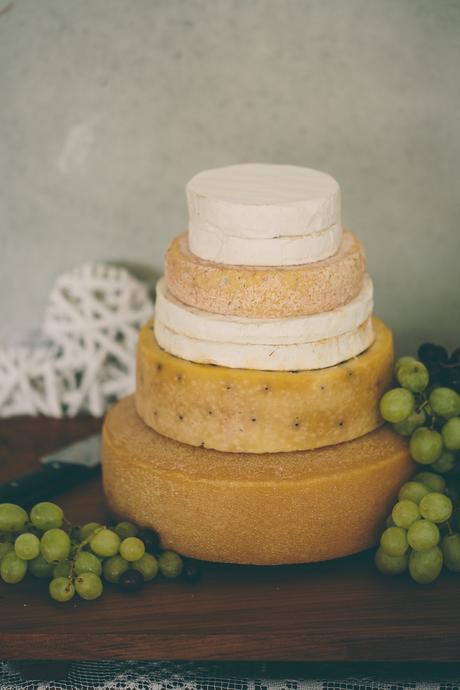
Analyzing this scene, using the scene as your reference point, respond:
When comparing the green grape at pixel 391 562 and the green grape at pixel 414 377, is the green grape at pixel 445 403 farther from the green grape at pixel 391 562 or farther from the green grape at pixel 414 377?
the green grape at pixel 391 562

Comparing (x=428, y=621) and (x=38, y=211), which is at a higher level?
(x=38, y=211)

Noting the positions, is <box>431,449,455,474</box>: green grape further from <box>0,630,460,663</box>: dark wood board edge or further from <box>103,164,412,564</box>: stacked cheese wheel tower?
<box>0,630,460,663</box>: dark wood board edge

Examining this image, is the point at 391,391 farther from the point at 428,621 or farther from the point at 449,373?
the point at 428,621

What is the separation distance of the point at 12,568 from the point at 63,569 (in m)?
0.08

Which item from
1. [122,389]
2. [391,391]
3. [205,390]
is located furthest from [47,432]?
[391,391]

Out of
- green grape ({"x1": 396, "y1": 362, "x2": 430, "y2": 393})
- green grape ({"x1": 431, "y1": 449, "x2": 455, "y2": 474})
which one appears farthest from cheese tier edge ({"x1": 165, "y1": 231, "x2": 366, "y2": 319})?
green grape ({"x1": 431, "y1": 449, "x2": 455, "y2": 474})

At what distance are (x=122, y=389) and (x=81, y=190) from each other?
440mm

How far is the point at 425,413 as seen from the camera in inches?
56.1

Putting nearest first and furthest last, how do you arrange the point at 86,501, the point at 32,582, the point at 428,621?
the point at 428,621
the point at 32,582
the point at 86,501

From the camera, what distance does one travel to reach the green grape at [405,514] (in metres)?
1.34

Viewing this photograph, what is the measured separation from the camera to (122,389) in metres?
1.99

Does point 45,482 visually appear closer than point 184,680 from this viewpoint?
No

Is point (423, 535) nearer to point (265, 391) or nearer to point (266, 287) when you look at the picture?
point (265, 391)

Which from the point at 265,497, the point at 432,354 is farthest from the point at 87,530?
the point at 432,354
